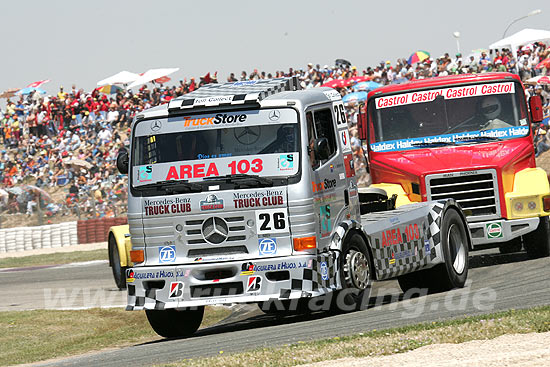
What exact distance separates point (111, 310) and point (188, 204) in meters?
4.90

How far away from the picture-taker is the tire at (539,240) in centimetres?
1327

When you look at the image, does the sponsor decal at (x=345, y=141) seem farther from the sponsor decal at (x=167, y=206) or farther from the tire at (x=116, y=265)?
the tire at (x=116, y=265)

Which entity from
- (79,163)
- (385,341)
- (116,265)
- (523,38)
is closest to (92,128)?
(79,163)

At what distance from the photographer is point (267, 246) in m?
9.33

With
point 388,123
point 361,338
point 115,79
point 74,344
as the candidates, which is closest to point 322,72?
point 115,79

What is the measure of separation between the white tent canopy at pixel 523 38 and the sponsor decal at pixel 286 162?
21.9 m

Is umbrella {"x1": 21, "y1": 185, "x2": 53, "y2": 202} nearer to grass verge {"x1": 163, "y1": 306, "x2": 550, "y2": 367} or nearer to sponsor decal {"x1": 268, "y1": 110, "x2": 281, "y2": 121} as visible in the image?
sponsor decal {"x1": 268, "y1": 110, "x2": 281, "y2": 121}

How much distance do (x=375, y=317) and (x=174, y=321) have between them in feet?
7.62

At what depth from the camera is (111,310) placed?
13766 mm

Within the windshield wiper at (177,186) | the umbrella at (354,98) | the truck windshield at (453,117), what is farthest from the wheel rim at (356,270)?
the umbrella at (354,98)

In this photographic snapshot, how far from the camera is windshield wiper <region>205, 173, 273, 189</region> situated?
924cm

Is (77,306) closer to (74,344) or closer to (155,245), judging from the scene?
(74,344)

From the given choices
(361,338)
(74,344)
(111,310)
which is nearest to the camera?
(361,338)

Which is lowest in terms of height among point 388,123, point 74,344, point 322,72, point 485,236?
point 74,344
